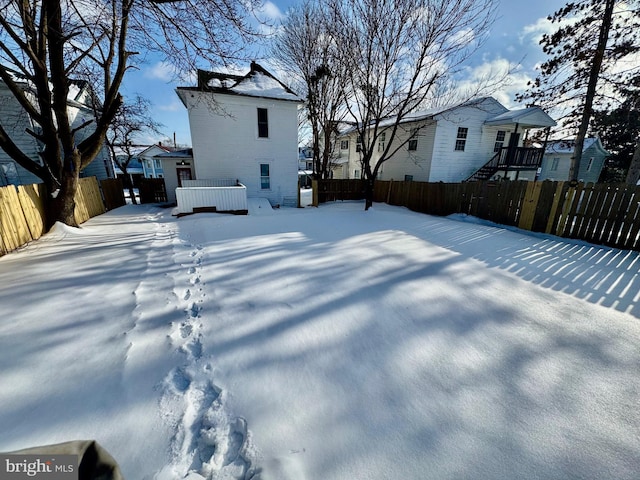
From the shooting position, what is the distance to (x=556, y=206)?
6320 mm

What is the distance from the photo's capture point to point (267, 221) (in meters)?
8.21

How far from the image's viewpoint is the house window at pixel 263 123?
1288cm

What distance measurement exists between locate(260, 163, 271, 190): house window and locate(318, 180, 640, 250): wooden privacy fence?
27.1 feet

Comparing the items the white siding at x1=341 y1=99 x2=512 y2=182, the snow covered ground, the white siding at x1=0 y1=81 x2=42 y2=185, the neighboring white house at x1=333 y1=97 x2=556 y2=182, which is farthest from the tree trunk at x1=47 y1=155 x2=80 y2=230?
the white siding at x1=341 y1=99 x2=512 y2=182

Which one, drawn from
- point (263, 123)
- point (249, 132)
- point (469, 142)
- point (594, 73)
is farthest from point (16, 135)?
point (594, 73)

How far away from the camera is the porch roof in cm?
1463

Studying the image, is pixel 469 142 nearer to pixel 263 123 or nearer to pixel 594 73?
pixel 594 73

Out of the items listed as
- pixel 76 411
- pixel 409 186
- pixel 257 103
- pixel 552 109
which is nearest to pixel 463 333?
pixel 76 411

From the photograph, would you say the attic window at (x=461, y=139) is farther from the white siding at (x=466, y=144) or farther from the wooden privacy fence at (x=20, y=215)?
the wooden privacy fence at (x=20, y=215)

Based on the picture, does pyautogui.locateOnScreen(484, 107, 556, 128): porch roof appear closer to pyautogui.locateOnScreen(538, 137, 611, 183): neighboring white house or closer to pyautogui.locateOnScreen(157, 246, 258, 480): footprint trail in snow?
pyautogui.locateOnScreen(538, 137, 611, 183): neighboring white house

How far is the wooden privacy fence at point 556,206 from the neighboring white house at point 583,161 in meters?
21.6

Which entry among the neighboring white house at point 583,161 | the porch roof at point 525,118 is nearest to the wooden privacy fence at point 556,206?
the porch roof at point 525,118

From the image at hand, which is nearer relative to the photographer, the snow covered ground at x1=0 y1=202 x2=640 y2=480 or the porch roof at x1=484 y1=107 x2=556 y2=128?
the snow covered ground at x1=0 y1=202 x2=640 y2=480

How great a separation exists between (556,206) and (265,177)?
11.8m
